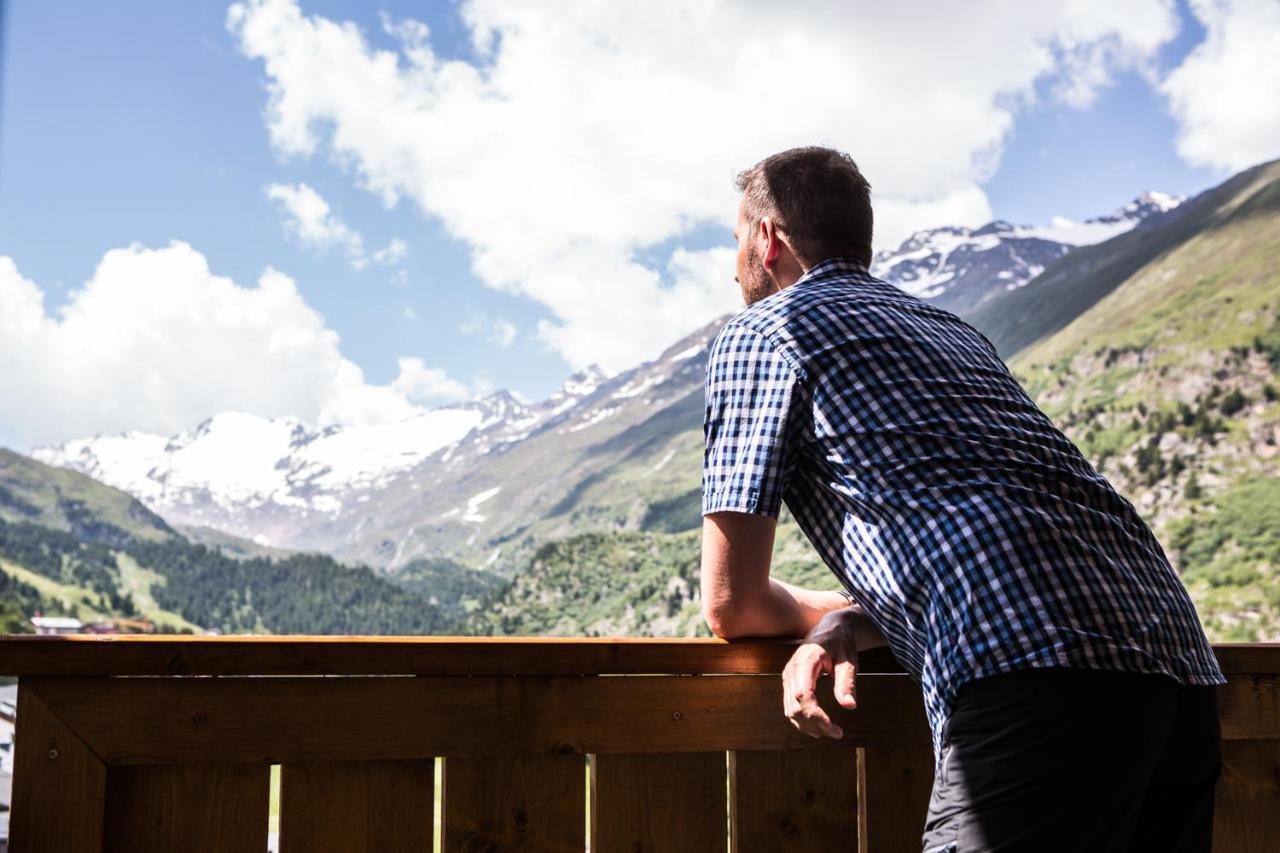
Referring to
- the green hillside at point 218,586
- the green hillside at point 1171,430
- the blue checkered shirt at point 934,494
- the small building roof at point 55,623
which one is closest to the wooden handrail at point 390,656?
the blue checkered shirt at point 934,494

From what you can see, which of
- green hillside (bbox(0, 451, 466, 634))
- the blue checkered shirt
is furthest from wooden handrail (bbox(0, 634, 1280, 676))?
green hillside (bbox(0, 451, 466, 634))

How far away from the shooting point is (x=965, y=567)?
1361mm

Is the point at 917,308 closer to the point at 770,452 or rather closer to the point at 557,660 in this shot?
the point at 770,452

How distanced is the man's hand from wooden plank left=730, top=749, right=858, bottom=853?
0.79ft

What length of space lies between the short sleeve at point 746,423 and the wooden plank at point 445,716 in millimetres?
388

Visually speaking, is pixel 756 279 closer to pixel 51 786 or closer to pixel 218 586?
pixel 51 786

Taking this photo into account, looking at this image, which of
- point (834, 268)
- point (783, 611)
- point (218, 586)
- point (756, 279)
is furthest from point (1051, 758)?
point (218, 586)

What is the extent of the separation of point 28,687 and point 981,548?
3.99 ft

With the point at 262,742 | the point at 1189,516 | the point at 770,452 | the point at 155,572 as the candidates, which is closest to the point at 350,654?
the point at 262,742

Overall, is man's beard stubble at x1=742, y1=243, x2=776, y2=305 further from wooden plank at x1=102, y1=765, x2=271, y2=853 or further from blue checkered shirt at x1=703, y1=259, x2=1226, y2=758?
Result: wooden plank at x1=102, y1=765, x2=271, y2=853

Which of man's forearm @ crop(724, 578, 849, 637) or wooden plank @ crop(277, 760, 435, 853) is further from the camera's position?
man's forearm @ crop(724, 578, 849, 637)

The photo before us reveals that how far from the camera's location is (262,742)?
1.55 metres

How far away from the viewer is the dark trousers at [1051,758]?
4.29 ft

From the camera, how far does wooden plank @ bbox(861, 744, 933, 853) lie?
1.92 meters
